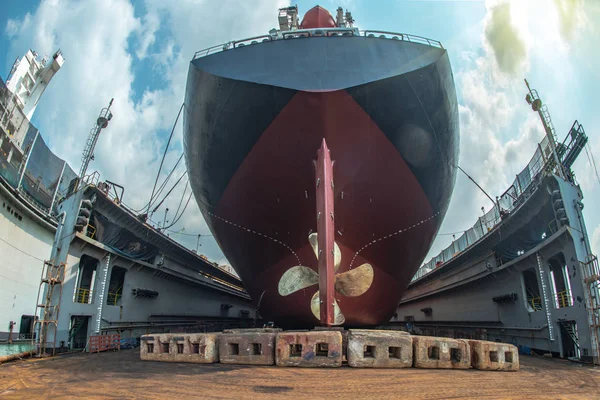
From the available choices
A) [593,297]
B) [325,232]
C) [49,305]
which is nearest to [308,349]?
[325,232]

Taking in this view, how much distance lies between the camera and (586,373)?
5.67m

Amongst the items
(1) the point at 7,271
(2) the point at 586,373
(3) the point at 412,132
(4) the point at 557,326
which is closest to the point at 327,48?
(3) the point at 412,132

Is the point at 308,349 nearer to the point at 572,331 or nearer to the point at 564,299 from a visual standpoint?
the point at 572,331

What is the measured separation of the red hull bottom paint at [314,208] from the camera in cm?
645

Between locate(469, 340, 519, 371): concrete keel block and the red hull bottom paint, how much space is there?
2.61m

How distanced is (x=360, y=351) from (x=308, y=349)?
2.44ft

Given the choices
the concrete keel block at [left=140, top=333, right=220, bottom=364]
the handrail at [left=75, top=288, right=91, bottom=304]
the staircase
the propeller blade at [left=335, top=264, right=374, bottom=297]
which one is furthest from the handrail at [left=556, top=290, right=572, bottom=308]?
the handrail at [left=75, top=288, right=91, bottom=304]

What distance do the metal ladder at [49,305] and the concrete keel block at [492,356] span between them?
30.3ft

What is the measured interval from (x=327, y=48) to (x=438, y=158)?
3.47 meters

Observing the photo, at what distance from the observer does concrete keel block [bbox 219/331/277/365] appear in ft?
17.0

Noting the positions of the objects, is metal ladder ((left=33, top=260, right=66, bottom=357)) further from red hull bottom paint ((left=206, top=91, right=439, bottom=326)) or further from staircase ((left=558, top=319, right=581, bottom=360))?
staircase ((left=558, top=319, right=581, bottom=360))

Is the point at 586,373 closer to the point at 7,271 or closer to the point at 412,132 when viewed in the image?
the point at 412,132

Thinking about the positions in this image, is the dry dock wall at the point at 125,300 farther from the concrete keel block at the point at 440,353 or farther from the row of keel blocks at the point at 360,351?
the concrete keel block at the point at 440,353

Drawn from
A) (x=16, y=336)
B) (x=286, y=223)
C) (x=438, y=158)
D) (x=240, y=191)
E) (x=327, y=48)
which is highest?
(x=327, y=48)
